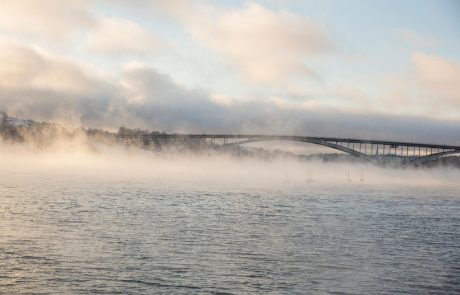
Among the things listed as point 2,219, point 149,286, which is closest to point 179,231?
point 2,219

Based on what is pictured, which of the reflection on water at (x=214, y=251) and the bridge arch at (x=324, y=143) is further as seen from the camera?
the bridge arch at (x=324, y=143)

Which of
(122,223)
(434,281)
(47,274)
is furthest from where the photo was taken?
(122,223)

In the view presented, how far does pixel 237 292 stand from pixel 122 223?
60.1ft

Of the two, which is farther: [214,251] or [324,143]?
[324,143]

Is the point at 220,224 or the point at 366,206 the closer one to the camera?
the point at 220,224

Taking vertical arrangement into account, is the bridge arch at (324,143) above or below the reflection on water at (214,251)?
above

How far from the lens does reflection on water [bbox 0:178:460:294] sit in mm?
21391

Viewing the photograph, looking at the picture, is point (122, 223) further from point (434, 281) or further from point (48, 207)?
point (434, 281)

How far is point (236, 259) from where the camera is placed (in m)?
25.9

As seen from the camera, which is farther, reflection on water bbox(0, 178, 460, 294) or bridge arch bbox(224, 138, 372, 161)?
bridge arch bbox(224, 138, 372, 161)

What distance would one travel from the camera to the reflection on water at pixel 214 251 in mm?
21391

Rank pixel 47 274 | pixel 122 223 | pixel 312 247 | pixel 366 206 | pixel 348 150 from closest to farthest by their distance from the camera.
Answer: pixel 47 274 → pixel 312 247 → pixel 122 223 → pixel 366 206 → pixel 348 150

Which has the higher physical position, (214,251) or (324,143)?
(324,143)

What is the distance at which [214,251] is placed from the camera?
1088 inches
